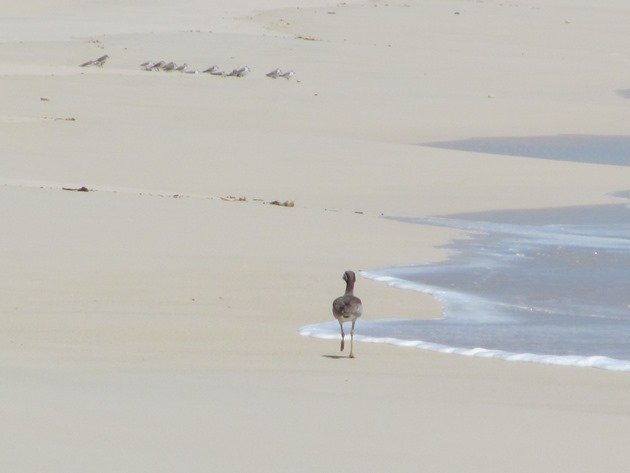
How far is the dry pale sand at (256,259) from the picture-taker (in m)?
6.04

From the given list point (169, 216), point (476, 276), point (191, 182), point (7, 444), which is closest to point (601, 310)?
point (476, 276)

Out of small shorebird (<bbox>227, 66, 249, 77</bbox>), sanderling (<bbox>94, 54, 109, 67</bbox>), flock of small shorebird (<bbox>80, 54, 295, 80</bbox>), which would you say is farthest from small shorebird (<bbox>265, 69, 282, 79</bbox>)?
sanderling (<bbox>94, 54, 109, 67</bbox>)

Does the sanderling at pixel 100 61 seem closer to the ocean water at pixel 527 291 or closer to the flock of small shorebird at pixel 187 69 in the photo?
the flock of small shorebird at pixel 187 69

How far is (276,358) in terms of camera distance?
26.9 ft

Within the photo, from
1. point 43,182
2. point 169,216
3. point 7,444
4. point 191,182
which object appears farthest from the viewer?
point 191,182

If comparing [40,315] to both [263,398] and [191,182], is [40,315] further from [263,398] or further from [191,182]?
[191,182]

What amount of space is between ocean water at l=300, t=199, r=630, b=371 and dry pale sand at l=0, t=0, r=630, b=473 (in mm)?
317

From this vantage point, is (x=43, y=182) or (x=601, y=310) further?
(x=43, y=182)

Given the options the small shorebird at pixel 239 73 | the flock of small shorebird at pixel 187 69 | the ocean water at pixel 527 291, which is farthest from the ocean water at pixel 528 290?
the small shorebird at pixel 239 73

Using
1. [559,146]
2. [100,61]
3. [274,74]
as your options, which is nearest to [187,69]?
[100,61]

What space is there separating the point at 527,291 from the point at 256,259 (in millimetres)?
2053

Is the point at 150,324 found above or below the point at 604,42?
below

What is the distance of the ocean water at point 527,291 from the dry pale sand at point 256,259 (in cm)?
32

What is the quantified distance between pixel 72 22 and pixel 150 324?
3634cm
